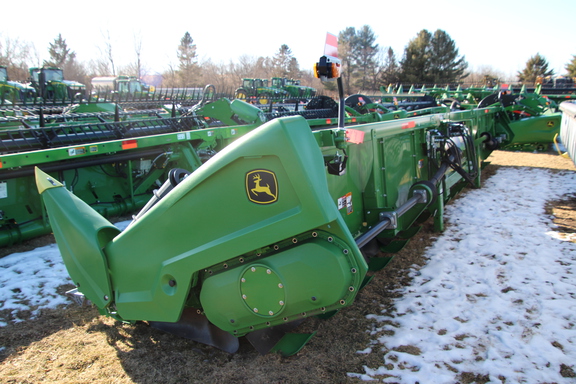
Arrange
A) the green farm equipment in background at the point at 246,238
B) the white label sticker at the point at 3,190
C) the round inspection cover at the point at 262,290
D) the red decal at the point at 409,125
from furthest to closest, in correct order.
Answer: the white label sticker at the point at 3,190, the red decal at the point at 409,125, the round inspection cover at the point at 262,290, the green farm equipment in background at the point at 246,238

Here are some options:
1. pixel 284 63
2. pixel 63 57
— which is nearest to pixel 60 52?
pixel 63 57

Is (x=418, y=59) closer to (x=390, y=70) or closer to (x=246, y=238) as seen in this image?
(x=390, y=70)

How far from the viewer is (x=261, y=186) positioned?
77.9 inches

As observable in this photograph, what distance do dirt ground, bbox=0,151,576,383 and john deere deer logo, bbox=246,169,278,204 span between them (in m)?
1.07

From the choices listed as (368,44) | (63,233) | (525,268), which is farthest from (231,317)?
(368,44)

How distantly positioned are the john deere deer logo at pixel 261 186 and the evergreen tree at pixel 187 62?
181 feet

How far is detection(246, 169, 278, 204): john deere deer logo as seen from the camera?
1.96 meters

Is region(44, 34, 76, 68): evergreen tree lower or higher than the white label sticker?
higher

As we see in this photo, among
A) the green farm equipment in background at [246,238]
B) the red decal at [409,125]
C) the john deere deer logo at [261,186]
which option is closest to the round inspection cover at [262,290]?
the green farm equipment in background at [246,238]

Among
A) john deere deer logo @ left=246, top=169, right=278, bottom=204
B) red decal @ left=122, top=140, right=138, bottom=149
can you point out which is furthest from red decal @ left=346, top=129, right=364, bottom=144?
red decal @ left=122, top=140, right=138, bottom=149

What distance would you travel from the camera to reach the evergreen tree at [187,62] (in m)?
54.7

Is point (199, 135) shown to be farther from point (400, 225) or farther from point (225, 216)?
point (225, 216)

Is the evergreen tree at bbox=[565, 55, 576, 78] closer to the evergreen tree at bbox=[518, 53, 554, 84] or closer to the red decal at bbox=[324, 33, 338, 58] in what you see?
the evergreen tree at bbox=[518, 53, 554, 84]

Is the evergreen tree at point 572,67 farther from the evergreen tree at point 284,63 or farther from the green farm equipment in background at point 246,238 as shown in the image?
the green farm equipment in background at point 246,238
